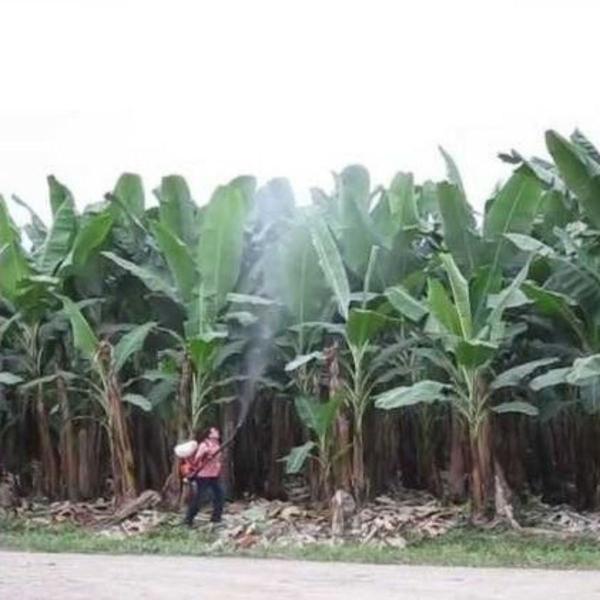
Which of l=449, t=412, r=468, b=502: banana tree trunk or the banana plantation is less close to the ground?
the banana plantation

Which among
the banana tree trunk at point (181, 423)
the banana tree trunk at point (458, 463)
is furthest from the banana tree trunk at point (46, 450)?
the banana tree trunk at point (458, 463)

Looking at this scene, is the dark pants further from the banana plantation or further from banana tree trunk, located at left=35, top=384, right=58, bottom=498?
banana tree trunk, located at left=35, top=384, right=58, bottom=498

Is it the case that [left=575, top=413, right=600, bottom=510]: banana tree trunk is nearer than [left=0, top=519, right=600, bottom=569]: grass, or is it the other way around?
[left=0, top=519, right=600, bottom=569]: grass

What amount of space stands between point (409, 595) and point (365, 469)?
4.47 meters

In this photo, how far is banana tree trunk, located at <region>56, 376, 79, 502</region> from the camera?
487 inches

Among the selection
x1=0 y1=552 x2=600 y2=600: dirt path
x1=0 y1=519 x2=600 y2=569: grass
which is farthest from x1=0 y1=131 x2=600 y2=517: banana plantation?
x1=0 y1=552 x2=600 y2=600: dirt path

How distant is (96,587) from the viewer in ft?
24.0

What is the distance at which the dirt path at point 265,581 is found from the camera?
6992 mm

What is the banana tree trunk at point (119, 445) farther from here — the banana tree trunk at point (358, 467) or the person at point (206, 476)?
the banana tree trunk at point (358, 467)

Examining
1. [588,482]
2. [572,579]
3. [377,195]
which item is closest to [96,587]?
[572,579]

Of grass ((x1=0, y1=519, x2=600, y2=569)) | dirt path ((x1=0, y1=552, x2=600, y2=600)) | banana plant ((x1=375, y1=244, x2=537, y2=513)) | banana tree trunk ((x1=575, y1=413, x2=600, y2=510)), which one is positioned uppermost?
banana plant ((x1=375, y1=244, x2=537, y2=513))

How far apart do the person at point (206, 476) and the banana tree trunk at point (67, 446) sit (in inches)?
72.7

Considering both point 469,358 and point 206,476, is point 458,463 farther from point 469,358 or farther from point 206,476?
point 206,476

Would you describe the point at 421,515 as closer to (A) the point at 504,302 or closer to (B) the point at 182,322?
(A) the point at 504,302
